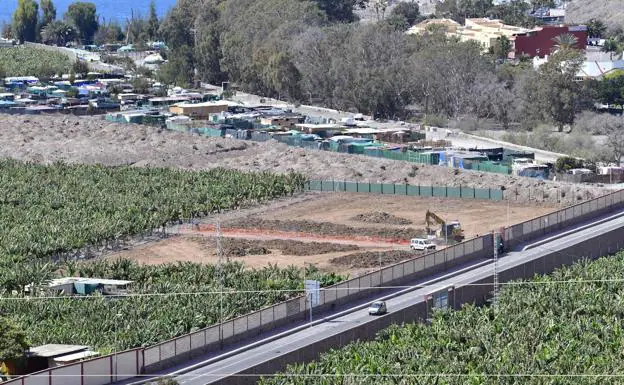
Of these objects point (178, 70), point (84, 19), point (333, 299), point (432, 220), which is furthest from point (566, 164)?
point (84, 19)

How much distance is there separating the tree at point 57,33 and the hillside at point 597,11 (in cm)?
4625

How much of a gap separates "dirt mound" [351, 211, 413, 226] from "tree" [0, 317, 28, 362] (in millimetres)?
25962

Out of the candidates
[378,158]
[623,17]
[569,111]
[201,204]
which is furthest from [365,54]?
[623,17]

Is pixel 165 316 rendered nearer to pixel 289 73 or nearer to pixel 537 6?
pixel 289 73

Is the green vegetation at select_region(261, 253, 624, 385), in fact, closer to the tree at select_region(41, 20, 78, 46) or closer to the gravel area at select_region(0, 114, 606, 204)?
the gravel area at select_region(0, 114, 606, 204)

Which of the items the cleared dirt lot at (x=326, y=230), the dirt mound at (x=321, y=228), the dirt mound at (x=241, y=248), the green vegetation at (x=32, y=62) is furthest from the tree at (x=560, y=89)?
the green vegetation at (x=32, y=62)

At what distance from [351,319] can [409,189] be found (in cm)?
2662

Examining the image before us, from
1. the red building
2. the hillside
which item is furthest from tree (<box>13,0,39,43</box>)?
the red building

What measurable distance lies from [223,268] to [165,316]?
7.58 meters

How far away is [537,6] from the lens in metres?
148

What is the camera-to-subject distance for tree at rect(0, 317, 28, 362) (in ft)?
106

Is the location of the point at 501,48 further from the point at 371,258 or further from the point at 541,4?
the point at 371,258

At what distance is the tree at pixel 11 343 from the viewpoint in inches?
1270

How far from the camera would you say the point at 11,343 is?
3244 cm
